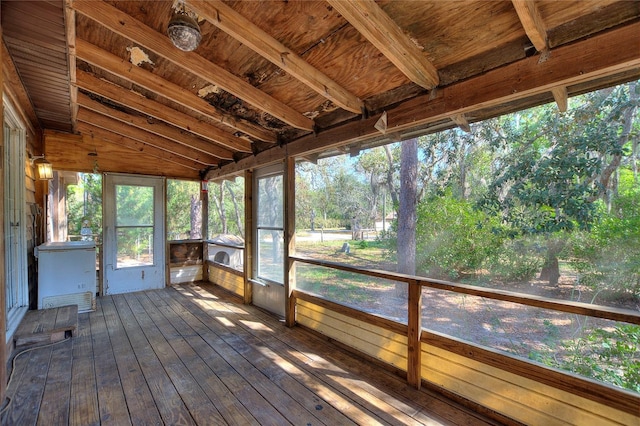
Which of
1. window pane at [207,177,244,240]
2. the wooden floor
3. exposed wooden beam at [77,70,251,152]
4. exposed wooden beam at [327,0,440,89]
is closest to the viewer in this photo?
exposed wooden beam at [327,0,440,89]

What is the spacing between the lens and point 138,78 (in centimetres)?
240

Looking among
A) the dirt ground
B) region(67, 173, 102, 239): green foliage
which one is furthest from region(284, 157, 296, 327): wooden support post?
region(67, 173, 102, 239): green foliage

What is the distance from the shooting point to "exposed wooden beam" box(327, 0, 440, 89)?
4.55ft

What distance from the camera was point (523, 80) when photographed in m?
1.58

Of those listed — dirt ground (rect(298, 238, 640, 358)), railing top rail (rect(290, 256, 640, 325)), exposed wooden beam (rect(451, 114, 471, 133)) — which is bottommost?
dirt ground (rect(298, 238, 640, 358))

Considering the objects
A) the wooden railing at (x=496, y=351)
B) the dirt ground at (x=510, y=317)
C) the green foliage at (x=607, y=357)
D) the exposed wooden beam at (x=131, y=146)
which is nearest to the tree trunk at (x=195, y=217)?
the exposed wooden beam at (x=131, y=146)

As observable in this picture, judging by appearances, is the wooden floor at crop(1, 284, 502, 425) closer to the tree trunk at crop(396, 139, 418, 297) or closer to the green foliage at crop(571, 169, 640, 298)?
the tree trunk at crop(396, 139, 418, 297)

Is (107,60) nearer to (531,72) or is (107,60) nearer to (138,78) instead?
(138,78)

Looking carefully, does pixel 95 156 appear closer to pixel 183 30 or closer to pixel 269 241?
pixel 269 241

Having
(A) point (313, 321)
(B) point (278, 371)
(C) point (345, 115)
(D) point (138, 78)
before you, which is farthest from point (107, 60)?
(A) point (313, 321)

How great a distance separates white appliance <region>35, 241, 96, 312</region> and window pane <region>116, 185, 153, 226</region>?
1075 mm

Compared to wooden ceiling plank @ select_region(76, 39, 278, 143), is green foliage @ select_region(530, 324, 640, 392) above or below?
below

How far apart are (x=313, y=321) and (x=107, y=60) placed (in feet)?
10.3

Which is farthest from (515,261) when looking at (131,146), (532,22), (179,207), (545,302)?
(179,207)
